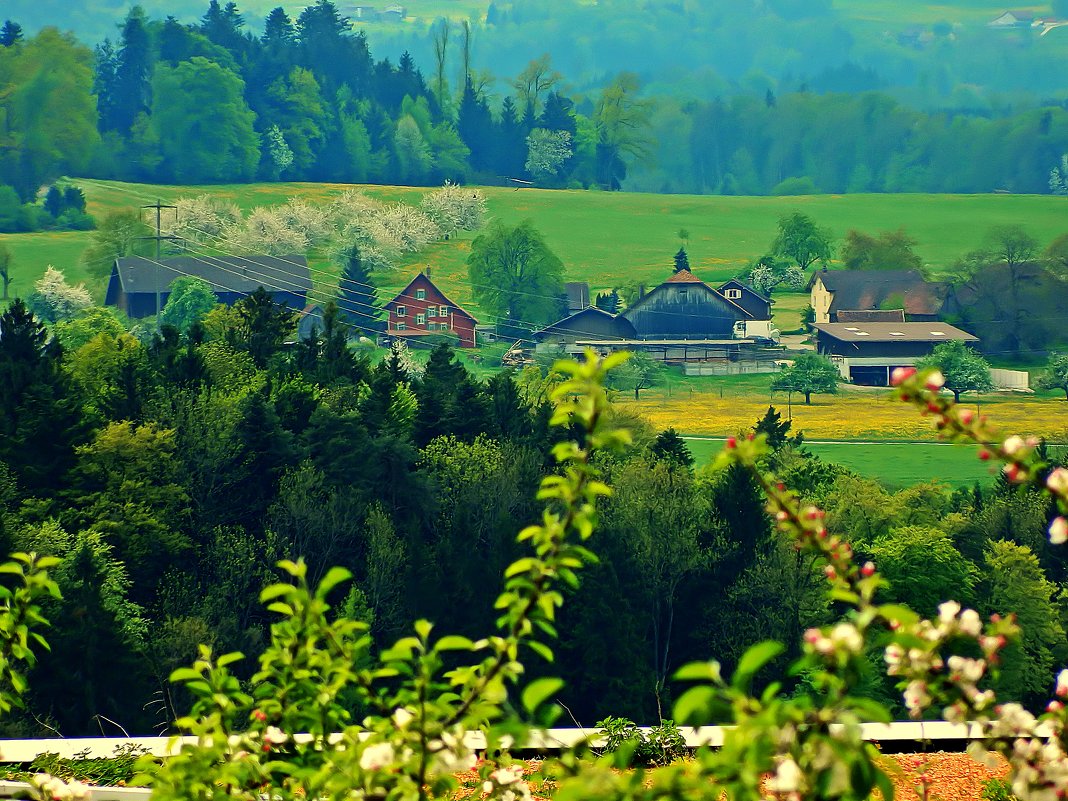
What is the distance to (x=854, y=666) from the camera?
4918mm

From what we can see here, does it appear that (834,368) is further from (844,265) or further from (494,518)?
(494,518)

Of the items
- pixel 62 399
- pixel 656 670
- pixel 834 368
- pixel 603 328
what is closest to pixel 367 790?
pixel 656 670

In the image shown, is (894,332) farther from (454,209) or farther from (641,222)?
(454,209)

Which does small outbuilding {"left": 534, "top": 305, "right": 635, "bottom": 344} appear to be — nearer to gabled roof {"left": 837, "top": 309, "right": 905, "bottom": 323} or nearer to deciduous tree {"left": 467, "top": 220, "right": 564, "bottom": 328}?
deciduous tree {"left": 467, "top": 220, "right": 564, "bottom": 328}

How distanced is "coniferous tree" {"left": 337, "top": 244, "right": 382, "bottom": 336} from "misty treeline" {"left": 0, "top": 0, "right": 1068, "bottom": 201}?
30440 millimetres

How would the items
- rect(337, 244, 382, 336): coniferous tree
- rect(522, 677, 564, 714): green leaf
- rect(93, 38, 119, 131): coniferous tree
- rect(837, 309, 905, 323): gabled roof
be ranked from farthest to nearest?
1. rect(93, 38, 119, 131): coniferous tree
2. rect(837, 309, 905, 323): gabled roof
3. rect(337, 244, 382, 336): coniferous tree
4. rect(522, 677, 564, 714): green leaf

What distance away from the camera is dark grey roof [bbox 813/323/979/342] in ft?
347

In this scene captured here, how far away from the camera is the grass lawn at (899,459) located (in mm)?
77238

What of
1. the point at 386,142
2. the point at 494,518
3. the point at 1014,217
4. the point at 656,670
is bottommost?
the point at 656,670

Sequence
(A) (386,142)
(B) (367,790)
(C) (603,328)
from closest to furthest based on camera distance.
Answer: (B) (367,790) → (C) (603,328) → (A) (386,142)

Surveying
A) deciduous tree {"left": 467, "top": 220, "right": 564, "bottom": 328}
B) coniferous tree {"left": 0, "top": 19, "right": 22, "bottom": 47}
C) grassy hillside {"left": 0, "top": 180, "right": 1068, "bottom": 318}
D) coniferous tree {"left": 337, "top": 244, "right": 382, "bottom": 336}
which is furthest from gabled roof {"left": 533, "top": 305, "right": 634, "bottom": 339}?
coniferous tree {"left": 0, "top": 19, "right": 22, "bottom": 47}

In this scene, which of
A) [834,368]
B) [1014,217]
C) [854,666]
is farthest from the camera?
[1014,217]

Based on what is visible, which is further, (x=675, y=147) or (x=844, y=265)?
(x=675, y=147)

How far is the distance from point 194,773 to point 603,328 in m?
103
